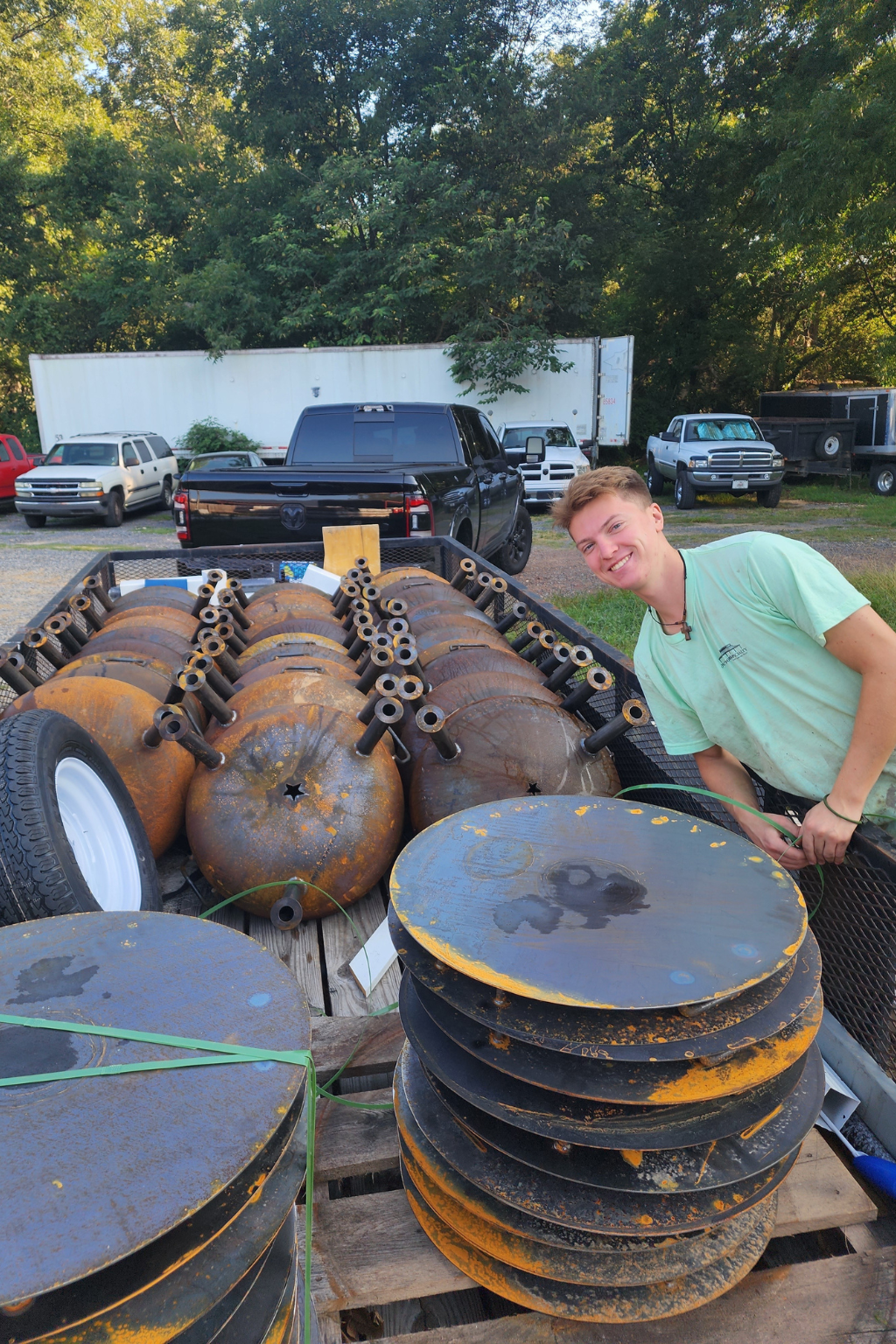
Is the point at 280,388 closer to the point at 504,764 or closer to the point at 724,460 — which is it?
the point at 724,460

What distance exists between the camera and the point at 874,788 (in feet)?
7.55

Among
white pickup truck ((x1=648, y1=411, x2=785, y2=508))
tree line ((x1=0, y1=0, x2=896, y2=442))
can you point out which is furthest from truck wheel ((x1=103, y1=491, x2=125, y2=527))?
white pickup truck ((x1=648, y1=411, x2=785, y2=508))

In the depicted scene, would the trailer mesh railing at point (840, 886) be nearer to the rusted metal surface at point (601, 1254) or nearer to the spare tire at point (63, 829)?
the rusted metal surface at point (601, 1254)

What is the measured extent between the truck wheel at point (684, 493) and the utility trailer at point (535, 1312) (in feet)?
53.3

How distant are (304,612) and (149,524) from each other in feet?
45.5

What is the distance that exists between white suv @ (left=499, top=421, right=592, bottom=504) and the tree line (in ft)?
10.3

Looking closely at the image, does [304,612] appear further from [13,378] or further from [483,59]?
[13,378]

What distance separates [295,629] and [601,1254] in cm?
328

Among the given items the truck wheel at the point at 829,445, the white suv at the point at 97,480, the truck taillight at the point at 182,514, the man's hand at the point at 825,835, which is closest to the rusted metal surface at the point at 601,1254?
the man's hand at the point at 825,835

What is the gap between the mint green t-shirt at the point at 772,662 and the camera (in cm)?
213

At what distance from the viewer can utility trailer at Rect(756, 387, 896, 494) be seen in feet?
64.6

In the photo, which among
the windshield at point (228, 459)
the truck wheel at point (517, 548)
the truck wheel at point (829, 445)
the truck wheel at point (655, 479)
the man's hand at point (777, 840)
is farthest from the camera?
the truck wheel at point (655, 479)

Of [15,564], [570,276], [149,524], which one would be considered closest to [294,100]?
[570,276]

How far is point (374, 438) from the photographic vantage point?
8195mm
